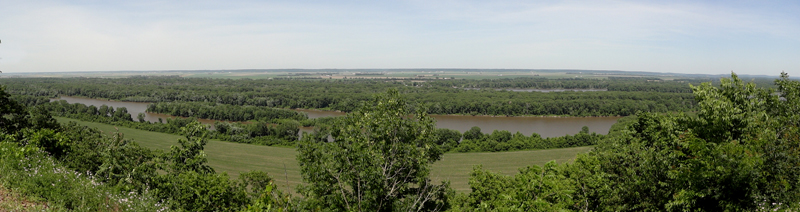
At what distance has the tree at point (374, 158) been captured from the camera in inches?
269

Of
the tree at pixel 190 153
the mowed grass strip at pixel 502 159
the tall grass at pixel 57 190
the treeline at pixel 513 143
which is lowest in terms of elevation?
→ the mowed grass strip at pixel 502 159

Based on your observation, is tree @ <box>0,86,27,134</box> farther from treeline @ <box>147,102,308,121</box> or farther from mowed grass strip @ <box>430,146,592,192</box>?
treeline @ <box>147,102,308,121</box>

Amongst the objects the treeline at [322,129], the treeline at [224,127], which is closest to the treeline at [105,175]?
the treeline at [322,129]

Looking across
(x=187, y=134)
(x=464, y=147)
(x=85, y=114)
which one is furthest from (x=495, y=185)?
(x=85, y=114)

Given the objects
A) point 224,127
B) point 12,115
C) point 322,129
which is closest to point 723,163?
point 12,115

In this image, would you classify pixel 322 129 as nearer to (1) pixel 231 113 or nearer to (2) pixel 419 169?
(1) pixel 231 113

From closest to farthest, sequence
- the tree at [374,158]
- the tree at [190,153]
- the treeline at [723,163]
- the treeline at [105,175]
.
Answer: the treeline at [105,175]
the treeline at [723,163]
the tree at [374,158]
the tree at [190,153]

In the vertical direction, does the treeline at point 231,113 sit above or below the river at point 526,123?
above

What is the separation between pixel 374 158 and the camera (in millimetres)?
7258

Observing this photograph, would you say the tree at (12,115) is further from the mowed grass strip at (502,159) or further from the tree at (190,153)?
the mowed grass strip at (502,159)

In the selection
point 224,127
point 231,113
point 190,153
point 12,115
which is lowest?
point 224,127

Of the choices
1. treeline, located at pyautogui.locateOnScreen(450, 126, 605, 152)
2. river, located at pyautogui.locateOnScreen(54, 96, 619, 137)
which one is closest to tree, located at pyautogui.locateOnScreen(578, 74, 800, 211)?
treeline, located at pyautogui.locateOnScreen(450, 126, 605, 152)

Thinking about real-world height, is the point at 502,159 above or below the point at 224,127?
below

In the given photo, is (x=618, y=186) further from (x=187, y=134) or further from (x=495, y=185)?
(x=187, y=134)
